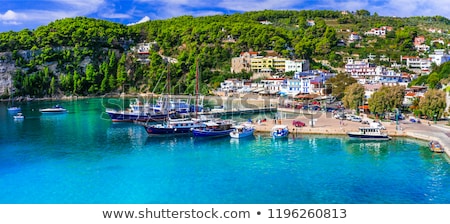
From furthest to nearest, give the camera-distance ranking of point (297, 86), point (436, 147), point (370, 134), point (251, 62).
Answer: point (251, 62), point (297, 86), point (370, 134), point (436, 147)

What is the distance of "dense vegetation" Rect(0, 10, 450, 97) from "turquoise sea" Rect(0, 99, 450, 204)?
87.7 feet

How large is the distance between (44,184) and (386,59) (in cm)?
4218

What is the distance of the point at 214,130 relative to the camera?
74.1 feet

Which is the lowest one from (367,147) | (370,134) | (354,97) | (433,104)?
(367,147)

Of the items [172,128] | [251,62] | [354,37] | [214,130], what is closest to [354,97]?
[214,130]

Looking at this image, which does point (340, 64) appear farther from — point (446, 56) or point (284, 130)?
point (284, 130)

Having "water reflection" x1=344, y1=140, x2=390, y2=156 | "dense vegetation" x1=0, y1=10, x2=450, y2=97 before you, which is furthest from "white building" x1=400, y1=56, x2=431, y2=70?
"water reflection" x1=344, y1=140, x2=390, y2=156

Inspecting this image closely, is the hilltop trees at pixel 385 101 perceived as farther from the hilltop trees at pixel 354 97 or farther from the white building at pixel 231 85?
the white building at pixel 231 85

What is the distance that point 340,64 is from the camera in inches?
1898

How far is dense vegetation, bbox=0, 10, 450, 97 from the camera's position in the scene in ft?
165

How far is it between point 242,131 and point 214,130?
151 centimetres

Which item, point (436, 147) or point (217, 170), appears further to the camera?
point (436, 147)

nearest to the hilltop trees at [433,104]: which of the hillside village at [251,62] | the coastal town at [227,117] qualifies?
the coastal town at [227,117]

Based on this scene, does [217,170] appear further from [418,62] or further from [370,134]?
[418,62]
